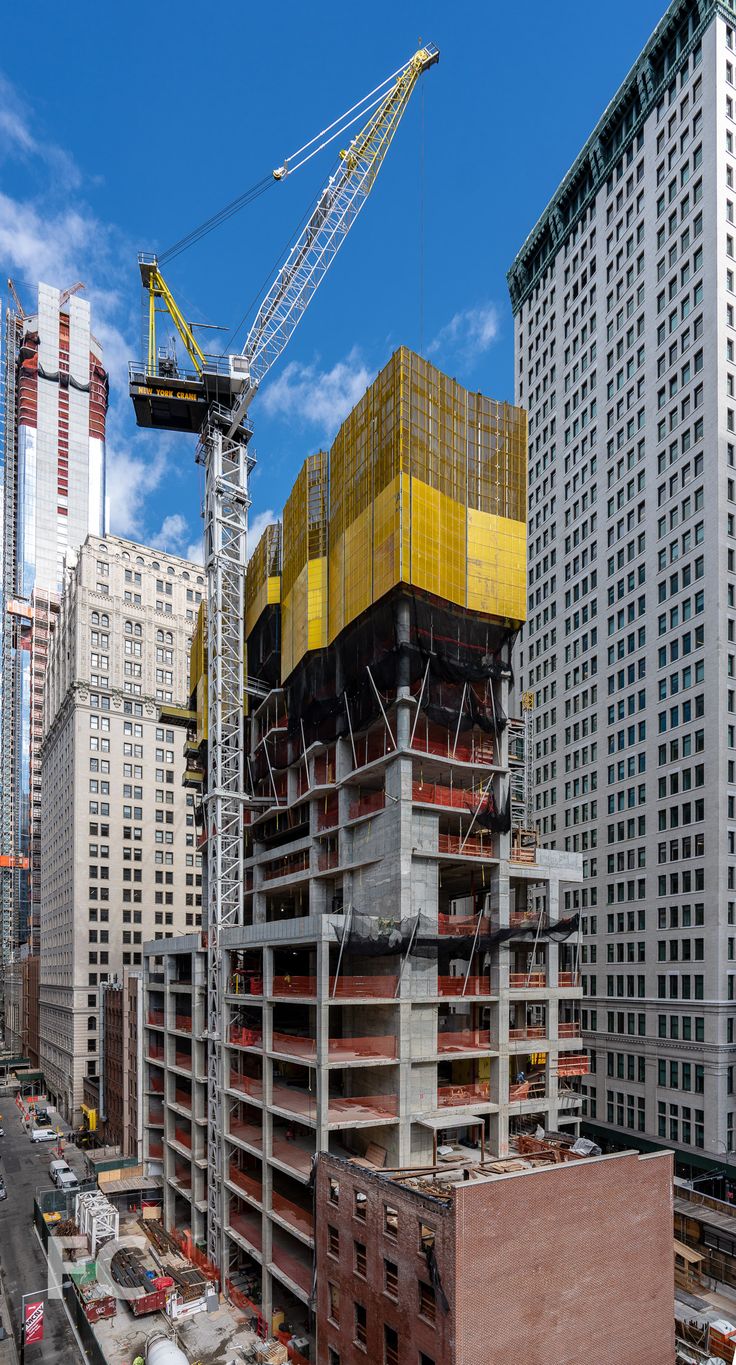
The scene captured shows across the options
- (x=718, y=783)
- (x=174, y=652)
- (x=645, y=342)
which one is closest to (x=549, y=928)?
(x=718, y=783)

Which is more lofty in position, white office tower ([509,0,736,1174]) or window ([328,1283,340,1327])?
white office tower ([509,0,736,1174])

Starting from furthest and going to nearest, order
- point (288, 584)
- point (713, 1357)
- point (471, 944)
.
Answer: point (288, 584) → point (471, 944) → point (713, 1357)

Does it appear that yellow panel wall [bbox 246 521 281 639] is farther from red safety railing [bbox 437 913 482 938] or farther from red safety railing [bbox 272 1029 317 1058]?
red safety railing [bbox 272 1029 317 1058]

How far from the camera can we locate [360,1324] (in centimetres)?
3006

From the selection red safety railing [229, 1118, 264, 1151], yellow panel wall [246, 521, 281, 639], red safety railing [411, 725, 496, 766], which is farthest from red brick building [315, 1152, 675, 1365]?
yellow panel wall [246, 521, 281, 639]

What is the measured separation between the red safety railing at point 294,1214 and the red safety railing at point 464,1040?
29.0 ft

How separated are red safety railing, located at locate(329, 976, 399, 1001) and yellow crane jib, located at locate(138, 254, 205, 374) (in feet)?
136

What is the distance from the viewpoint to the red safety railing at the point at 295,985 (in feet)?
125

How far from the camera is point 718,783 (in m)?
59.6

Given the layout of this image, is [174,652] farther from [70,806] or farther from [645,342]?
[645,342]

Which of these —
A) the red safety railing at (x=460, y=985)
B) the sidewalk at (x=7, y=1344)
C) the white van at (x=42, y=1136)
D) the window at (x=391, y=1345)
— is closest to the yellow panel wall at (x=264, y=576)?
the red safety railing at (x=460, y=985)

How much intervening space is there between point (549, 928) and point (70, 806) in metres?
70.8

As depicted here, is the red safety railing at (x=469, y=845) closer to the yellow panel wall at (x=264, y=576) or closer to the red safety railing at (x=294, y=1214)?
the red safety railing at (x=294, y=1214)

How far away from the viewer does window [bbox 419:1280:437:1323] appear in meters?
26.1
